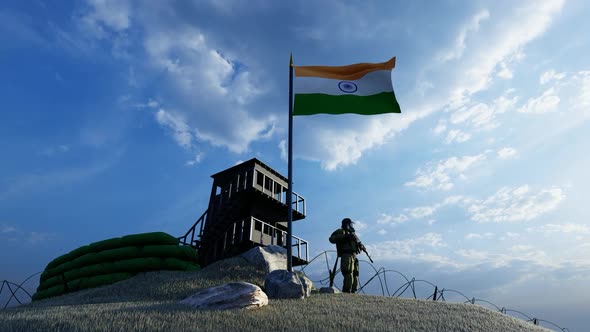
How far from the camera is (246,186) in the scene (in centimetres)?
2292

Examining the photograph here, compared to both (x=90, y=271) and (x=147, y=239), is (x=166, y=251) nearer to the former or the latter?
(x=147, y=239)

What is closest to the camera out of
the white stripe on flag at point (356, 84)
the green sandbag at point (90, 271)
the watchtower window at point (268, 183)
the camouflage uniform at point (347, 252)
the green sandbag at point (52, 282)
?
the camouflage uniform at point (347, 252)

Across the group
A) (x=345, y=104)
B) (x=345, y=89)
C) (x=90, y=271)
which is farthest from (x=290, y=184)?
(x=90, y=271)

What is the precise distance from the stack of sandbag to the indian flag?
676 centimetres

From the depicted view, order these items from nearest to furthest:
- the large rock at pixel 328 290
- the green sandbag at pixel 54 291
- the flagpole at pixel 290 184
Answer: the flagpole at pixel 290 184 < the large rock at pixel 328 290 < the green sandbag at pixel 54 291

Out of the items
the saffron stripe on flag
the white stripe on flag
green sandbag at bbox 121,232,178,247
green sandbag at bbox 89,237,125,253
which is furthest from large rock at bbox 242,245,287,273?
the saffron stripe on flag

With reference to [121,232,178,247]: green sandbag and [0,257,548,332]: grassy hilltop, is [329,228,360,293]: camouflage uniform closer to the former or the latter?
[0,257,548,332]: grassy hilltop

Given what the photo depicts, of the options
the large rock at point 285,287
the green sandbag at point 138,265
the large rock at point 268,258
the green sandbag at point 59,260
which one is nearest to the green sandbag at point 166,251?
the green sandbag at point 138,265

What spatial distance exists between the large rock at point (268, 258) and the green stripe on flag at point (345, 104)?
16.2 feet

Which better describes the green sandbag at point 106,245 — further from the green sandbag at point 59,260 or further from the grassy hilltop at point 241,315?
the grassy hilltop at point 241,315

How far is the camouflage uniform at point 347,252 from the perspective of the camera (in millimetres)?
12664

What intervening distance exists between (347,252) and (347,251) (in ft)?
Answer: 0.11

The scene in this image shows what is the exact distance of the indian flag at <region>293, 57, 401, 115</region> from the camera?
13.0 m

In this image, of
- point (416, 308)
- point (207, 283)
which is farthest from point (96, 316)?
point (416, 308)
